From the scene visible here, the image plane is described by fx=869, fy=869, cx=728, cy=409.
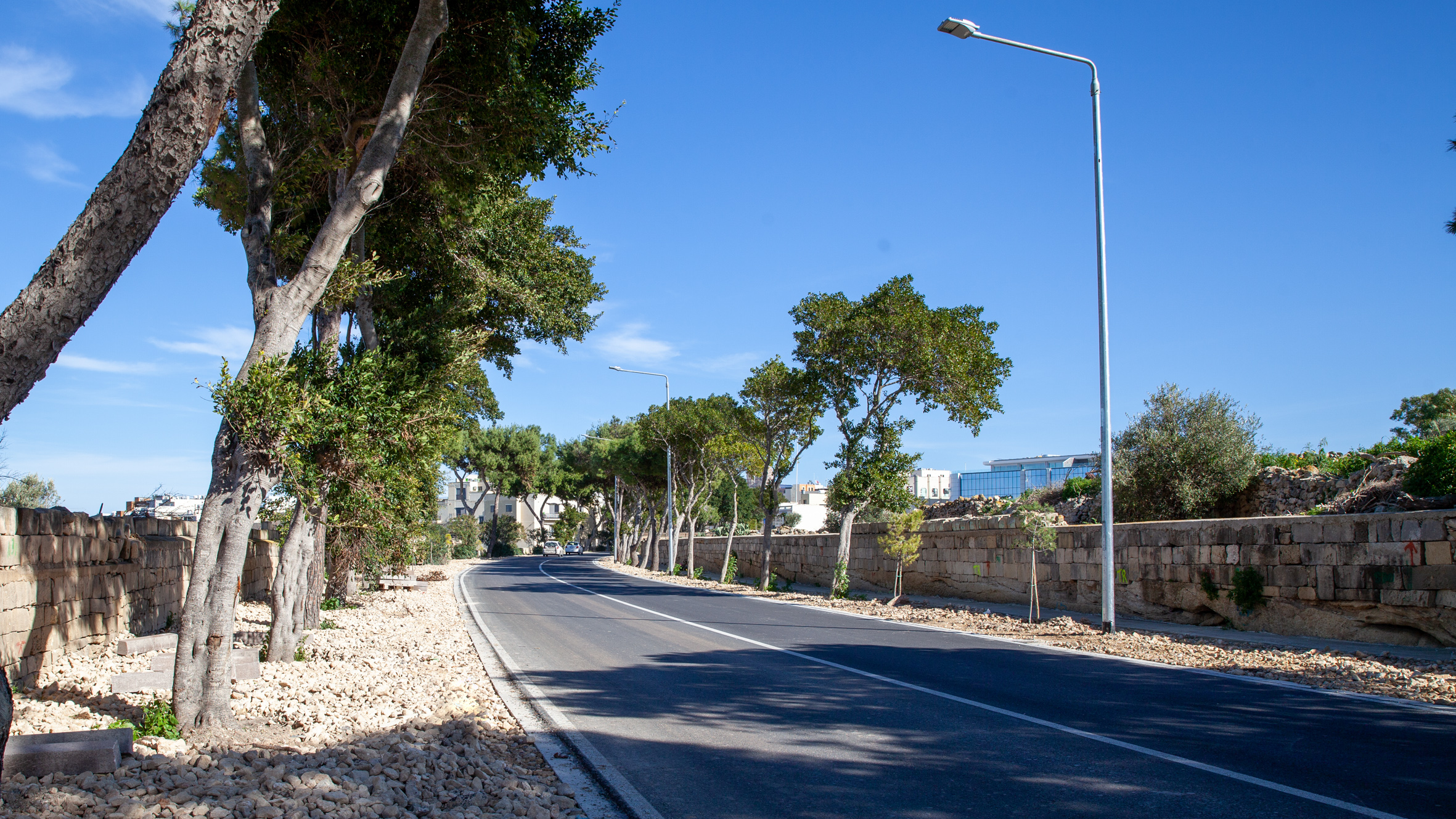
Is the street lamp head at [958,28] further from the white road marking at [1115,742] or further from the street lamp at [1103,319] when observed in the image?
the white road marking at [1115,742]

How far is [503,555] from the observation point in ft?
248

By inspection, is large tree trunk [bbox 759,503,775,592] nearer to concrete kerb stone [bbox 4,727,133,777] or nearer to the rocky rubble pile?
the rocky rubble pile

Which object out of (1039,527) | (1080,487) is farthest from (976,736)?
(1080,487)

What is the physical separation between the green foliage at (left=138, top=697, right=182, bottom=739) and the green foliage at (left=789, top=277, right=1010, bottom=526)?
1789 cm

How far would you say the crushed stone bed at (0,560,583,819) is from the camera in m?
4.50

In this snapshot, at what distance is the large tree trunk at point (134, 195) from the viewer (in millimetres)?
3922

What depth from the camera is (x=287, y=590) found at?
9.81m

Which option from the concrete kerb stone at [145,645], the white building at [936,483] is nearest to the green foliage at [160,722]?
the concrete kerb stone at [145,645]

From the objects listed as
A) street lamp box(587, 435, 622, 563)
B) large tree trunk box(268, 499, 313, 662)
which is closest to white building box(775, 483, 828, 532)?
street lamp box(587, 435, 622, 563)

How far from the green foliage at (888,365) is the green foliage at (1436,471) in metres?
8.55

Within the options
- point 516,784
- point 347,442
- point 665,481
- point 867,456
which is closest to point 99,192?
point 347,442

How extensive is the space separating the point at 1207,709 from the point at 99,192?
8.76 m

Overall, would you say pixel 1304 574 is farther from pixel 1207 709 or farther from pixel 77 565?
pixel 77 565

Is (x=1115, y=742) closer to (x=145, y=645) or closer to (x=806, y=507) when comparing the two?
(x=145, y=645)
